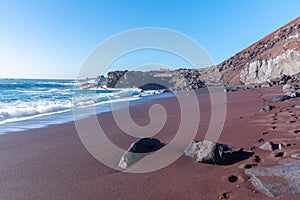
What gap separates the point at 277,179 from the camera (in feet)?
10.3

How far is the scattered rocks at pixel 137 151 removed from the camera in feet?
15.1

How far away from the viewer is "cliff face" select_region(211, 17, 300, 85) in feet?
95.0

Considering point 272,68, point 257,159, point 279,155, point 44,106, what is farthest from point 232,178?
point 272,68

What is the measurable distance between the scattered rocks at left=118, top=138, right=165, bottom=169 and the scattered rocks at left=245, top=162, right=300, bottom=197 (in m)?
1.99

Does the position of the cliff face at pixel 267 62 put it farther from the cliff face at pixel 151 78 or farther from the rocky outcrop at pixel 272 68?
the cliff face at pixel 151 78

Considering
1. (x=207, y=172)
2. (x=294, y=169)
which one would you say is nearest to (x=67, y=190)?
(x=207, y=172)

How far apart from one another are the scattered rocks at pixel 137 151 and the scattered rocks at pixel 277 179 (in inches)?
78.4

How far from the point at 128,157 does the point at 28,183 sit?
5.60 feet

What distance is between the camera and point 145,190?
351 cm

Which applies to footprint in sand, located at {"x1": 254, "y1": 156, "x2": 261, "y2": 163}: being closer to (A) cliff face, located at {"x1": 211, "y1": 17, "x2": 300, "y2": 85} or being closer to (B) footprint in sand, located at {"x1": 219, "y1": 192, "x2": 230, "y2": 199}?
(B) footprint in sand, located at {"x1": 219, "y1": 192, "x2": 230, "y2": 199}

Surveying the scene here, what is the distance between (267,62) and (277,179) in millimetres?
33171

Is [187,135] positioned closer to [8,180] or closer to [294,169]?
[294,169]

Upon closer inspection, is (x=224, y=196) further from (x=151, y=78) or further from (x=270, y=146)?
(x=151, y=78)

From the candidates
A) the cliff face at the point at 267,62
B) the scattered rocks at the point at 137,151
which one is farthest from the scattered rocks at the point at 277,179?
the cliff face at the point at 267,62
